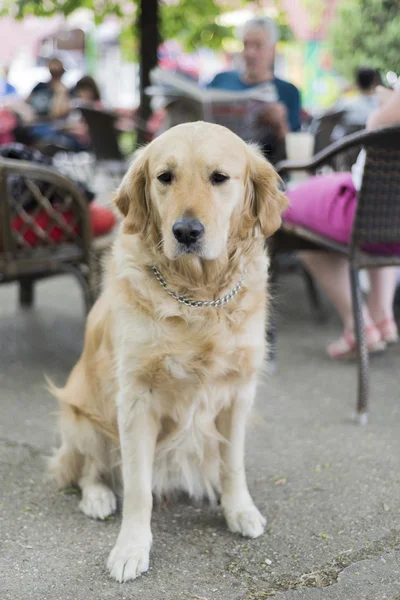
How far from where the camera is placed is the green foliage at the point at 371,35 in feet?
14.7

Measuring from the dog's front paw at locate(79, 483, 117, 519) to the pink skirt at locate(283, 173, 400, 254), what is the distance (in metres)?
1.59

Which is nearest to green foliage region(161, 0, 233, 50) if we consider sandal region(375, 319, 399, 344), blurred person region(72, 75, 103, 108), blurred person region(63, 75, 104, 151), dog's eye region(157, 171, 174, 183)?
blurred person region(63, 75, 104, 151)

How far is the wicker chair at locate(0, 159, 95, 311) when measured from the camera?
3.03m

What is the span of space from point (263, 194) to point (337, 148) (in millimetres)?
1177

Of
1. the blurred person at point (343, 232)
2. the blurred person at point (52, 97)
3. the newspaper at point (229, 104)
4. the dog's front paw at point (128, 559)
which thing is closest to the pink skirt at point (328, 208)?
the blurred person at point (343, 232)

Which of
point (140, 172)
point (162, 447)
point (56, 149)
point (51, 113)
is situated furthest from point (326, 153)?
point (51, 113)

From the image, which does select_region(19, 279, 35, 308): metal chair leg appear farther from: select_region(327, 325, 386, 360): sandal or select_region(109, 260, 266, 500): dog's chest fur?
select_region(109, 260, 266, 500): dog's chest fur

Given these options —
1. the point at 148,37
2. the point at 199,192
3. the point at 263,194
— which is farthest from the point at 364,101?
the point at 199,192

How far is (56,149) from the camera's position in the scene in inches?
278

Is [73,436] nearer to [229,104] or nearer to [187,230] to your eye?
[187,230]

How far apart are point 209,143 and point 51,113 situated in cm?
684

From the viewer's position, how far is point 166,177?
188 centimetres

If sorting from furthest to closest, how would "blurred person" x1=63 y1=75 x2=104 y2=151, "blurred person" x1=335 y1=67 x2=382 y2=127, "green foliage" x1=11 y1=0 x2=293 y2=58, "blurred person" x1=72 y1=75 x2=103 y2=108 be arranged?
1. "blurred person" x1=72 y1=75 x2=103 y2=108
2. "blurred person" x1=63 y1=75 x2=104 y2=151
3. "green foliage" x1=11 y1=0 x2=293 y2=58
4. "blurred person" x1=335 y1=67 x2=382 y2=127

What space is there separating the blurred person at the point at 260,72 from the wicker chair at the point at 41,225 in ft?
5.41
